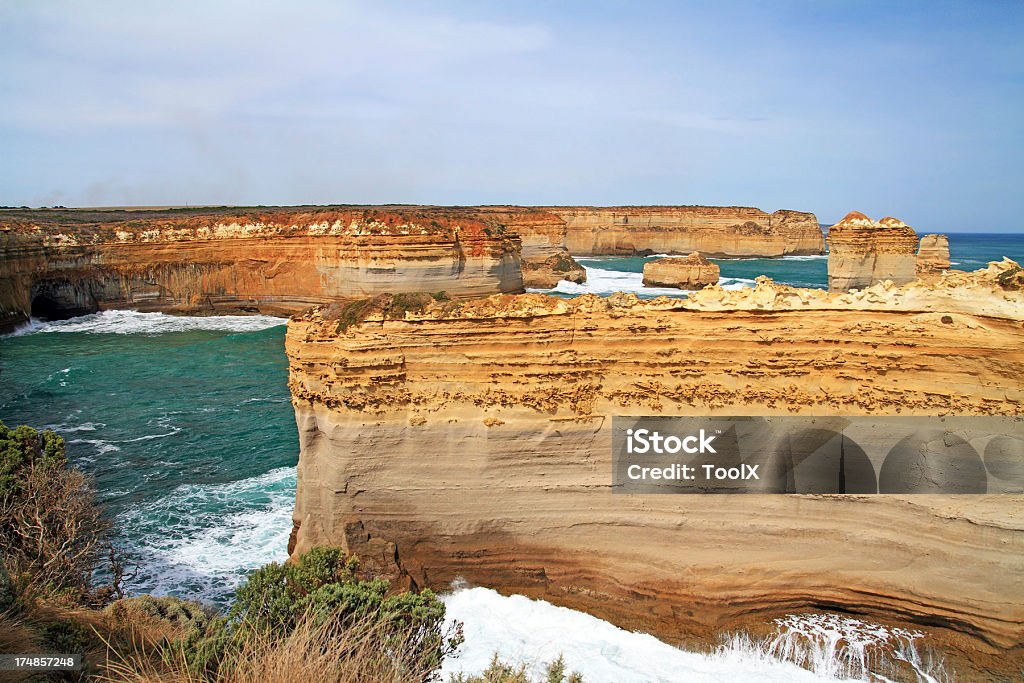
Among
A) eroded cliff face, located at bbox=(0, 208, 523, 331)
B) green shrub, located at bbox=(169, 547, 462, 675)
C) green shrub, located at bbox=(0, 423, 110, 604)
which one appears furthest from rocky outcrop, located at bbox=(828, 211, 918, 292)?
green shrub, located at bbox=(0, 423, 110, 604)

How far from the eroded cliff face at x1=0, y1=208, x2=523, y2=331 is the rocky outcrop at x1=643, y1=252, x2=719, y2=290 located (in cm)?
1588

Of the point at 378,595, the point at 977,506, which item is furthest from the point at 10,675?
the point at 977,506

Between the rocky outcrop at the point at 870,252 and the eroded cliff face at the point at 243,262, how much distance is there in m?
→ 17.5

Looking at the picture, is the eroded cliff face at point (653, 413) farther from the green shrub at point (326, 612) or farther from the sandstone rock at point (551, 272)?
the sandstone rock at point (551, 272)

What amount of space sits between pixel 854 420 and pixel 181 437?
58.5 feet

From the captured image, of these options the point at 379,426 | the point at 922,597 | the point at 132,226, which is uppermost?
the point at 132,226

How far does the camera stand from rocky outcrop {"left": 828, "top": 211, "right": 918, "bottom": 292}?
93.6 feet

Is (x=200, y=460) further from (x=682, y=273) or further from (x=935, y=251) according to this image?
(x=935, y=251)

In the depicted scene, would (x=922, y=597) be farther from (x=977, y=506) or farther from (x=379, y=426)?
(x=379, y=426)

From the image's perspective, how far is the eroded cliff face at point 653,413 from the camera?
9.04 meters

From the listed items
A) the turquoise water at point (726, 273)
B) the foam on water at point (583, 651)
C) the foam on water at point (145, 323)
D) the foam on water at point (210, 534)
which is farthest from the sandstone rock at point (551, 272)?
the foam on water at point (583, 651)

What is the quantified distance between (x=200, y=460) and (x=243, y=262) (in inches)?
1084

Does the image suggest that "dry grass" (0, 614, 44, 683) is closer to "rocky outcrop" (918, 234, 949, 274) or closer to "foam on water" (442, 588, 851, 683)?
"foam on water" (442, 588, 851, 683)

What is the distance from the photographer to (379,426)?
33.2 ft
